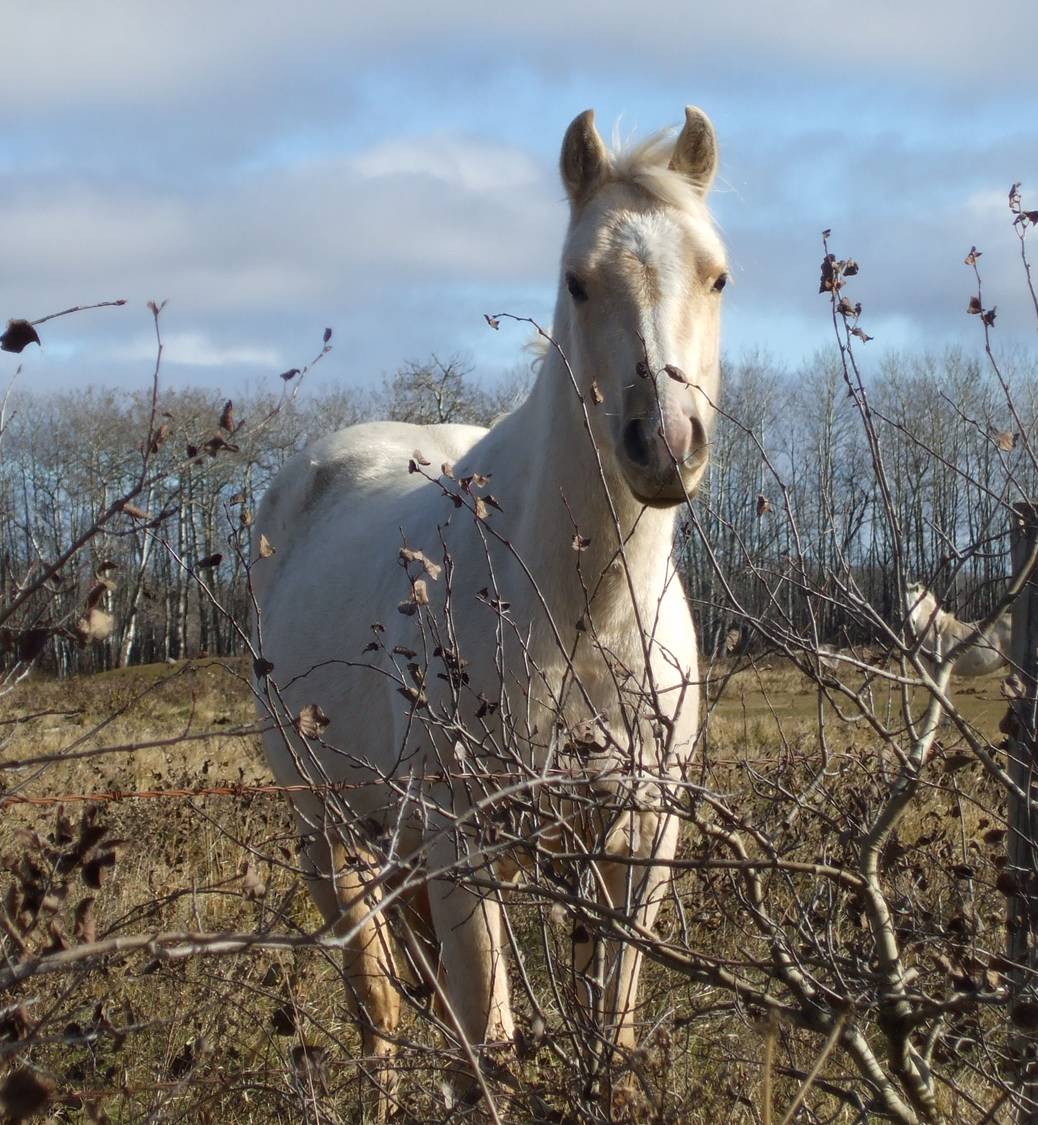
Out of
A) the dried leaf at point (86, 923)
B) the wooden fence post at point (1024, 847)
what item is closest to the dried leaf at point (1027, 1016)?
the wooden fence post at point (1024, 847)

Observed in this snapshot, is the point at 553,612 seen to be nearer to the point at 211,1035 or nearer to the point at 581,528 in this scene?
the point at 581,528

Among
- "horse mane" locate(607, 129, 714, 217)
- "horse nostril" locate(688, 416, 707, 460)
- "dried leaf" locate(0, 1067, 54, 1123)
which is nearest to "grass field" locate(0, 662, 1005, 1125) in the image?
"dried leaf" locate(0, 1067, 54, 1123)

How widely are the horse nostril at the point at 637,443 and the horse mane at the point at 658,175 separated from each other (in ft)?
2.75

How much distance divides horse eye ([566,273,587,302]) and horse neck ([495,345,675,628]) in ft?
0.61

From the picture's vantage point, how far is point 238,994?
12.6ft

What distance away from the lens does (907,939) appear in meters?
2.40

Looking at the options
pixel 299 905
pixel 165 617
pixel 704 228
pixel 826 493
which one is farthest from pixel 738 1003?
pixel 165 617

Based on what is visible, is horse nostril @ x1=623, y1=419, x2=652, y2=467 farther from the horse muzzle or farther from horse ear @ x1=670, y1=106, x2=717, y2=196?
horse ear @ x1=670, y1=106, x2=717, y2=196

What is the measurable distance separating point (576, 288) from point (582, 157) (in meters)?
0.58

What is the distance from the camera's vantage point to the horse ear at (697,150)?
353 centimetres

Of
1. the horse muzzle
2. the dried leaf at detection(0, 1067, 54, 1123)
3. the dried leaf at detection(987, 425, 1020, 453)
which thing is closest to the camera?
the dried leaf at detection(0, 1067, 54, 1123)

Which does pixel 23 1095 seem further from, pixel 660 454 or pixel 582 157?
→ pixel 582 157

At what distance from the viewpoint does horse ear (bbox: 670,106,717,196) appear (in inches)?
139

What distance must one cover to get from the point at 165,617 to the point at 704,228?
4487 cm
